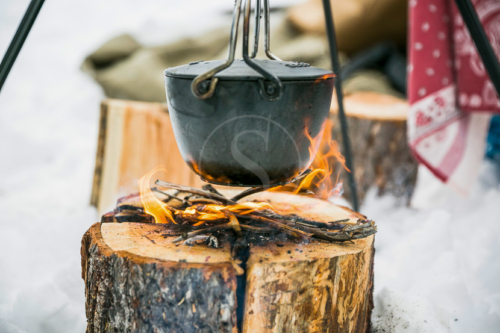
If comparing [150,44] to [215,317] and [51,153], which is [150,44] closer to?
[51,153]

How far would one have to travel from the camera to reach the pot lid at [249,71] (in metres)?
0.88

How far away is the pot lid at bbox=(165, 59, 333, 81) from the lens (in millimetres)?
877

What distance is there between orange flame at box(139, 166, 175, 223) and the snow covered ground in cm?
52

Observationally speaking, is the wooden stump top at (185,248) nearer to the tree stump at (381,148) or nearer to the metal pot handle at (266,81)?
the metal pot handle at (266,81)

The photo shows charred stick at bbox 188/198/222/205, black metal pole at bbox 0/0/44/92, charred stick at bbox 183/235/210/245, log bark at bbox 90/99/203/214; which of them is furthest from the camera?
log bark at bbox 90/99/203/214

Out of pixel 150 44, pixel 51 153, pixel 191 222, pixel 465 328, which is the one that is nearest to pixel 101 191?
pixel 51 153

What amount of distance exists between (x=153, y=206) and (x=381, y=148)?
1.65m

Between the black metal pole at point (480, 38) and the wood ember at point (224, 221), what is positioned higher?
the black metal pole at point (480, 38)

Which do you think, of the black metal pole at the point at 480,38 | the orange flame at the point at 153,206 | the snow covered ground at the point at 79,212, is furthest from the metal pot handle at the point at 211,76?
the snow covered ground at the point at 79,212

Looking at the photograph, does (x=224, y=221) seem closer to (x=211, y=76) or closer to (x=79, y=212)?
(x=211, y=76)

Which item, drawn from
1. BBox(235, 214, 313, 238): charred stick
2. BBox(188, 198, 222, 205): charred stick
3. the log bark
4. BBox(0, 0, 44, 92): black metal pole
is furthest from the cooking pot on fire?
the log bark

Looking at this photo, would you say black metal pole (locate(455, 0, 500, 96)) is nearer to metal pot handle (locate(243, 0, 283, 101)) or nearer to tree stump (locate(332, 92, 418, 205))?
metal pot handle (locate(243, 0, 283, 101))

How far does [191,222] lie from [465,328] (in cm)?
103

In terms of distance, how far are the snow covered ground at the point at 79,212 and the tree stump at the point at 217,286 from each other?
419 mm
